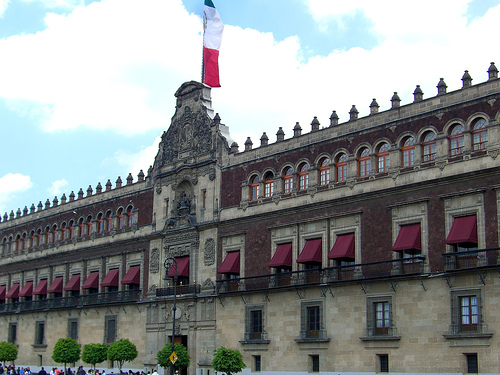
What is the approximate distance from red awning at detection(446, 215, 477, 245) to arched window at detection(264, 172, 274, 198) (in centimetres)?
1334

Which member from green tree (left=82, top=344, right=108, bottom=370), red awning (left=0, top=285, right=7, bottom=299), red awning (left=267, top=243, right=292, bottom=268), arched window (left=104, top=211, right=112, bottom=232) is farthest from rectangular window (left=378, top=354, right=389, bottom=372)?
red awning (left=0, top=285, right=7, bottom=299)

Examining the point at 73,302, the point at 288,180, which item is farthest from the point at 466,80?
the point at 73,302

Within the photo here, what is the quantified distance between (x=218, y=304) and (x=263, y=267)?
4339mm

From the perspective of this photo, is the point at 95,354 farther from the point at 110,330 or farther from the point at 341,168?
the point at 341,168

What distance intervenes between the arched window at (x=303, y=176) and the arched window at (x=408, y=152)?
21.7 feet

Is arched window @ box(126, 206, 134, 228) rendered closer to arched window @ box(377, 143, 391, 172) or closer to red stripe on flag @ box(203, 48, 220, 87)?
red stripe on flag @ box(203, 48, 220, 87)

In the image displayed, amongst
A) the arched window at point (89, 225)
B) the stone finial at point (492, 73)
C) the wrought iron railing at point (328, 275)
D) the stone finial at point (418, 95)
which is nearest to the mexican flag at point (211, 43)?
the wrought iron railing at point (328, 275)

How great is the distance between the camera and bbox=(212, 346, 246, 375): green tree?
41.1 metres

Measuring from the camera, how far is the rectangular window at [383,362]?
36.9 m

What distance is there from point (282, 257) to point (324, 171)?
17.6 ft

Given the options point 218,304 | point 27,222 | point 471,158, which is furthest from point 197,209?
point 27,222

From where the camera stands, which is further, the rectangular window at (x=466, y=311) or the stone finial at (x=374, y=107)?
the stone finial at (x=374, y=107)

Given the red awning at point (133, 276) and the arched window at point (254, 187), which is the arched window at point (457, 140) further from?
the red awning at point (133, 276)

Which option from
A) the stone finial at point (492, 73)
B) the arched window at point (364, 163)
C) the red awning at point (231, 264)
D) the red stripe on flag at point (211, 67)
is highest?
the red stripe on flag at point (211, 67)
